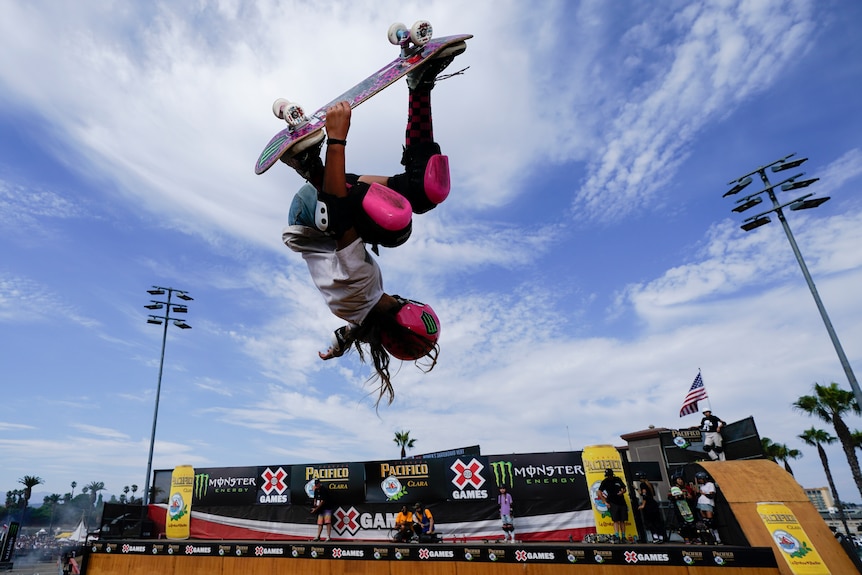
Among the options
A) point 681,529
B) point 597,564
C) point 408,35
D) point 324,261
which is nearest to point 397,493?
point 597,564

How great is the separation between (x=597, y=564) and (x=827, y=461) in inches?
1576

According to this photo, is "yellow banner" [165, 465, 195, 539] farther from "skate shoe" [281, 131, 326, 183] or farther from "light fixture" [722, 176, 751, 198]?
"light fixture" [722, 176, 751, 198]

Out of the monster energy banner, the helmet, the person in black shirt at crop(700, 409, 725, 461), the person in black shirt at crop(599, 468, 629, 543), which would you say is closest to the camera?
the helmet

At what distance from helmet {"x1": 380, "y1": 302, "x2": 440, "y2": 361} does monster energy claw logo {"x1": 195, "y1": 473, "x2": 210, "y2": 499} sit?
13273mm

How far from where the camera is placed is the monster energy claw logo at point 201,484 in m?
13.9

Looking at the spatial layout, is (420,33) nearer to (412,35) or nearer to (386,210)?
(412,35)

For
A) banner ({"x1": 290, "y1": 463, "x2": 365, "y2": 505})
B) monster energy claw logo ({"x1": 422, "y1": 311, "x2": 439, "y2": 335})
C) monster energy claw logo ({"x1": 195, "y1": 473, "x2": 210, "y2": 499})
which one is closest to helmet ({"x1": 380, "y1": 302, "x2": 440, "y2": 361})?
monster energy claw logo ({"x1": 422, "y1": 311, "x2": 439, "y2": 335})

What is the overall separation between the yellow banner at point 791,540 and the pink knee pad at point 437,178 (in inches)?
358

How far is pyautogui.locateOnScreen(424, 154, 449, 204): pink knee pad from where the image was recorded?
2924 millimetres

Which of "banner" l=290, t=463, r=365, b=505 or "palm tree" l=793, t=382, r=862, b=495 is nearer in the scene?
"banner" l=290, t=463, r=365, b=505

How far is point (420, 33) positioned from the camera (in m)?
2.65

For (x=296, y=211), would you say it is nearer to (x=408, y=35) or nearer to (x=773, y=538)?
(x=408, y=35)

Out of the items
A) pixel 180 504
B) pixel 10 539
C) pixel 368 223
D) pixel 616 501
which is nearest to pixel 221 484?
pixel 180 504

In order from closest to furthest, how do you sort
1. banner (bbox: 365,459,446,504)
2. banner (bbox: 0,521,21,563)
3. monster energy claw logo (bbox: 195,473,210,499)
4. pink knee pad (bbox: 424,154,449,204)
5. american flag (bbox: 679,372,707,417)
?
pink knee pad (bbox: 424,154,449,204), banner (bbox: 365,459,446,504), monster energy claw logo (bbox: 195,473,210,499), american flag (bbox: 679,372,707,417), banner (bbox: 0,521,21,563)
